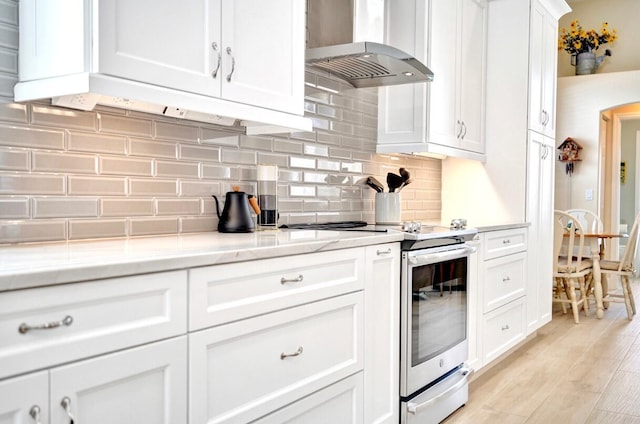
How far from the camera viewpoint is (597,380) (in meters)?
3.42

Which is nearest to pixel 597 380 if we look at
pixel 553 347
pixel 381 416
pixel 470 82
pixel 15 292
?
pixel 553 347

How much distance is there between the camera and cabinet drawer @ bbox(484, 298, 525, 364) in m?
3.44

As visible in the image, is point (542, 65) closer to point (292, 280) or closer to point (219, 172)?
point (219, 172)

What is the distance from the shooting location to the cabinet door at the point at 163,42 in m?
1.57

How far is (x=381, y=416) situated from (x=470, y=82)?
248 cm

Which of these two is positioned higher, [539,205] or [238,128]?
[238,128]

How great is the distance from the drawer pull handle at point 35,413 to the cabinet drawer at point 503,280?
273 cm

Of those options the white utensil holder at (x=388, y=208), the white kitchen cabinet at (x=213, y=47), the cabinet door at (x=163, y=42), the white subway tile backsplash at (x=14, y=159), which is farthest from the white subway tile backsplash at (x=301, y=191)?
the white subway tile backsplash at (x=14, y=159)

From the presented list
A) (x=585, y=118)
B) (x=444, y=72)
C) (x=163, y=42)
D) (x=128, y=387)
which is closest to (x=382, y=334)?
(x=128, y=387)

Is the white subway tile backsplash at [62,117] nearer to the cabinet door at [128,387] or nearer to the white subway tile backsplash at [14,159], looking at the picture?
the white subway tile backsplash at [14,159]

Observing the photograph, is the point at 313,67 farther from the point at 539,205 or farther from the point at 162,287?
the point at 539,205

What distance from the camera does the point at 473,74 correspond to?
399cm

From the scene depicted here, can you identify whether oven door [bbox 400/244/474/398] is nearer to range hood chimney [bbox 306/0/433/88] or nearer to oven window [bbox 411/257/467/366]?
oven window [bbox 411/257/467/366]

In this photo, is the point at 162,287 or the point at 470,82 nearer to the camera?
the point at 162,287
